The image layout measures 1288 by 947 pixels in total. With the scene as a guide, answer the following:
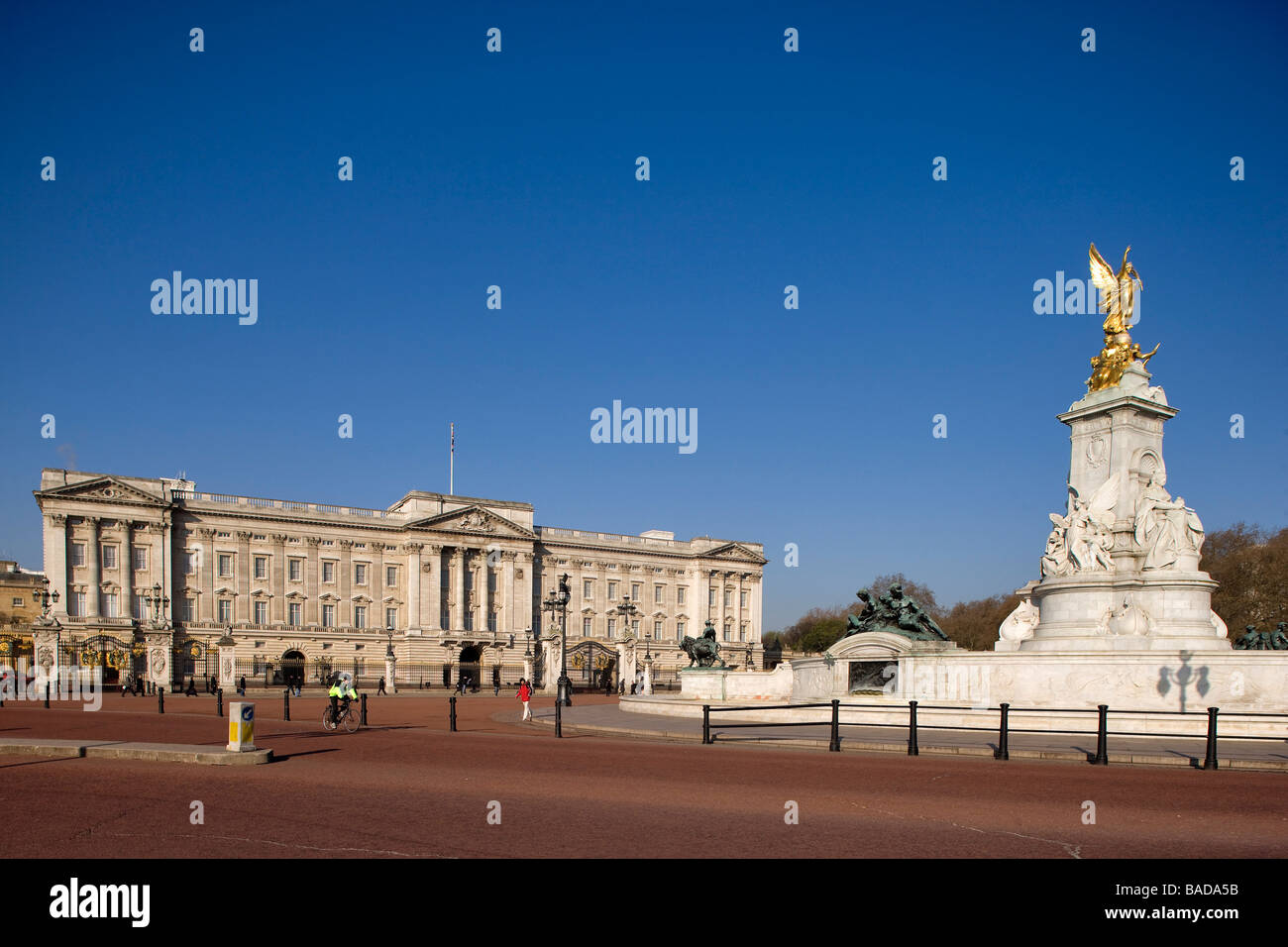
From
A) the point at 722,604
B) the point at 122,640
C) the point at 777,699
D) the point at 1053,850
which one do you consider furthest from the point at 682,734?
the point at 722,604

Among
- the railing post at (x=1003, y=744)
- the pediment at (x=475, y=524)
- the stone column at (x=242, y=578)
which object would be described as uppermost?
the pediment at (x=475, y=524)

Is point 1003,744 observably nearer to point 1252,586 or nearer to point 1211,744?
point 1211,744

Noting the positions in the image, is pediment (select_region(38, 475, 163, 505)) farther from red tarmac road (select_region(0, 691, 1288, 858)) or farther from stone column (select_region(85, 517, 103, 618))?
red tarmac road (select_region(0, 691, 1288, 858))

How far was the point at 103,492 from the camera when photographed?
75938 millimetres

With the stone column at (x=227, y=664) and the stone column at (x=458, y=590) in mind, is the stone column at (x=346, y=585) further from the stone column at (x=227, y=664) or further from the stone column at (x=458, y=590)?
the stone column at (x=227, y=664)

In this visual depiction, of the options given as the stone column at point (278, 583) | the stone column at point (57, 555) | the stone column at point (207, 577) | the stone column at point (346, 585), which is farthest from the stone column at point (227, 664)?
the stone column at point (346, 585)

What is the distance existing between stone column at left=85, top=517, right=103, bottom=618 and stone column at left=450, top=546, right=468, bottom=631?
29.0 m

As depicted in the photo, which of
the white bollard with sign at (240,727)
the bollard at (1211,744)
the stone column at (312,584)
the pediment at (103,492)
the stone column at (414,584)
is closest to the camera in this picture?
the bollard at (1211,744)

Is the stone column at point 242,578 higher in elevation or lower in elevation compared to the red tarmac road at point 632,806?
lower

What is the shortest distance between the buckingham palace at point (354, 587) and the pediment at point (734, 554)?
946 millimetres

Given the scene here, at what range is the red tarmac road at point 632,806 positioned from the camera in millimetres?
9211

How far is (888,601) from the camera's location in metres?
29.2

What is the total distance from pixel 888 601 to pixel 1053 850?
2042 centimetres
